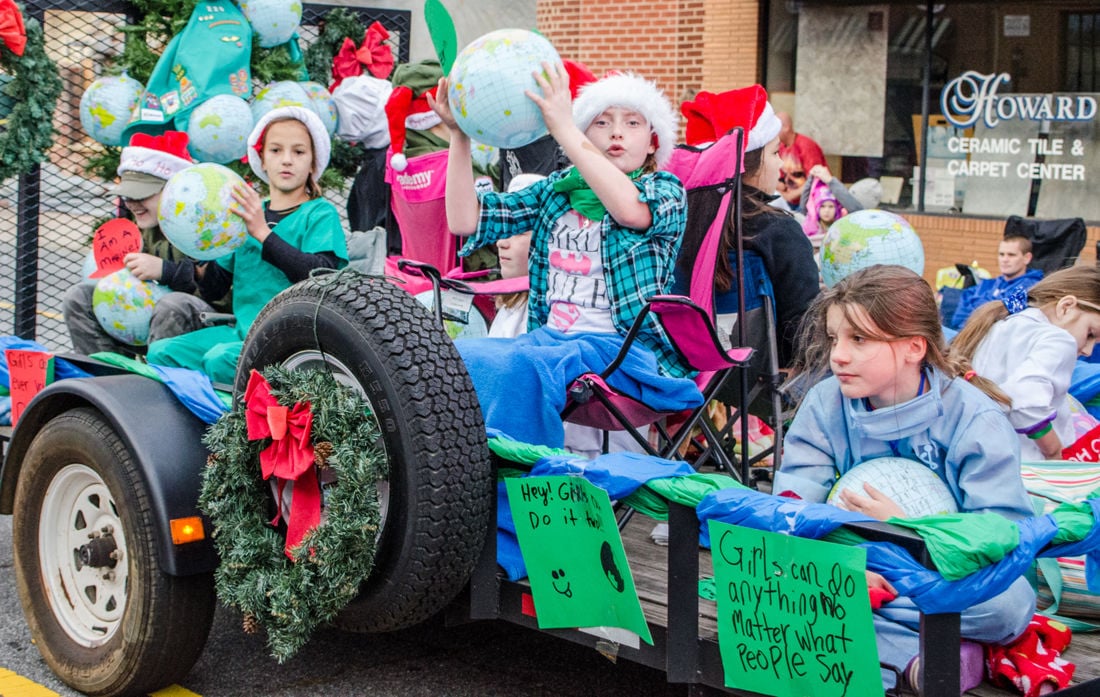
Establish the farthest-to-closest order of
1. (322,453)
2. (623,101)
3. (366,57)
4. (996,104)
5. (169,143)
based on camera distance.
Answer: (996,104), (366,57), (169,143), (623,101), (322,453)

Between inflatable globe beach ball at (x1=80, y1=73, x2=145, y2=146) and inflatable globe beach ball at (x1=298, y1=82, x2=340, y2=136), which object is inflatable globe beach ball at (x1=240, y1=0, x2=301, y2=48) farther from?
inflatable globe beach ball at (x1=80, y1=73, x2=145, y2=146)

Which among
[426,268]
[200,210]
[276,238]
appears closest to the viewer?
[426,268]

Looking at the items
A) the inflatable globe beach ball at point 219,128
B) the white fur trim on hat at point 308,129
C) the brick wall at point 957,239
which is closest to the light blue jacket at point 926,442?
the white fur trim on hat at point 308,129

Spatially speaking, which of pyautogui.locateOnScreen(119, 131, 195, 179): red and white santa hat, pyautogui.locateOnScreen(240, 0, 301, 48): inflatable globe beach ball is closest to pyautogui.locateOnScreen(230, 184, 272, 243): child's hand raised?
pyautogui.locateOnScreen(119, 131, 195, 179): red and white santa hat

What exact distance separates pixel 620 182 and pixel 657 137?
1.46 ft

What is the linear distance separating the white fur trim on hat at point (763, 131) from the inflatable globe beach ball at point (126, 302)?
2462mm

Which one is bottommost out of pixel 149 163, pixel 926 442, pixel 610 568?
pixel 610 568

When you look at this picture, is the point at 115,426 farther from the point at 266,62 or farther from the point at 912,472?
the point at 266,62

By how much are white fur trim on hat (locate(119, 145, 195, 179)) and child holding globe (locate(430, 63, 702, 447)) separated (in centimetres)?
191

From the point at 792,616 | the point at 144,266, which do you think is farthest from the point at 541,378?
the point at 144,266

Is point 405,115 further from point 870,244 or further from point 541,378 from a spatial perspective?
point 541,378

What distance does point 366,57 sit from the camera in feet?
26.6

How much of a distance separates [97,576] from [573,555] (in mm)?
1560

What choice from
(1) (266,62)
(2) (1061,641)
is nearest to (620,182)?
(2) (1061,641)
